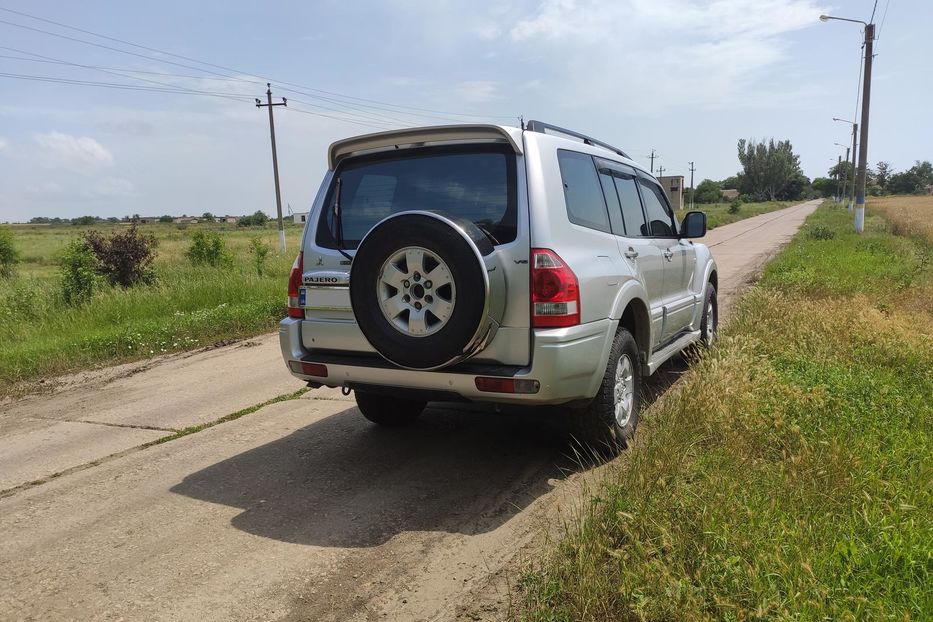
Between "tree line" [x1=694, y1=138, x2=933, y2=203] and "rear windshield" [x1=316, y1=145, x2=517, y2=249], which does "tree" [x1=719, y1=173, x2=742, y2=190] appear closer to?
"tree line" [x1=694, y1=138, x2=933, y2=203]

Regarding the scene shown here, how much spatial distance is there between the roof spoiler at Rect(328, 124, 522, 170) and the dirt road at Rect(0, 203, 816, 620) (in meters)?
2.07

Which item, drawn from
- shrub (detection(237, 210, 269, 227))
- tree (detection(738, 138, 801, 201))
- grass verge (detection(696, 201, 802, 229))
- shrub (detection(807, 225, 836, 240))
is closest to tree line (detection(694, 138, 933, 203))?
tree (detection(738, 138, 801, 201))

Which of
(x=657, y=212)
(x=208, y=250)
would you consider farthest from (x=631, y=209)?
(x=208, y=250)

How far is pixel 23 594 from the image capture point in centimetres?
303

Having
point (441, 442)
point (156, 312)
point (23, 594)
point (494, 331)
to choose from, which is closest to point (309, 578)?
point (23, 594)

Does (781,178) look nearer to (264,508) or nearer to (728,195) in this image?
(728,195)

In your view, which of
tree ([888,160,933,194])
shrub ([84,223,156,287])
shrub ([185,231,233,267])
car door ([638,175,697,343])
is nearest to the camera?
car door ([638,175,697,343])

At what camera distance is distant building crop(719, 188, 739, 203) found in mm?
146375

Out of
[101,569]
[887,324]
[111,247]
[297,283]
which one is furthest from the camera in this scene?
[111,247]

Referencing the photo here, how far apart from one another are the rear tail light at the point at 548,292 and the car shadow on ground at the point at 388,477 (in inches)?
28.4

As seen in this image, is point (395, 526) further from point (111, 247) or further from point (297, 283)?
point (111, 247)

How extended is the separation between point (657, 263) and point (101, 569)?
4.26 meters

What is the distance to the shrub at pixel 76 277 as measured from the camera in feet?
40.3

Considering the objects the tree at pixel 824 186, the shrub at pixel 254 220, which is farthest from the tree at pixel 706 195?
the shrub at pixel 254 220
